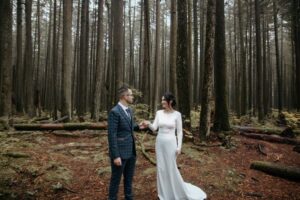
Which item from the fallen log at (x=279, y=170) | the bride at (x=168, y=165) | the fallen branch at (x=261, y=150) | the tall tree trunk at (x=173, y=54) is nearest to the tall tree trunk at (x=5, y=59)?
the tall tree trunk at (x=173, y=54)

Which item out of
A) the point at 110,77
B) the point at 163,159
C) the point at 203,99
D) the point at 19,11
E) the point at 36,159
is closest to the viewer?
the point at 163,159

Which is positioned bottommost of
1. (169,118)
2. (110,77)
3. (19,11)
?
(169,118)

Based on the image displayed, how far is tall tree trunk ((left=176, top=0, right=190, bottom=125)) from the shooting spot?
1045cm

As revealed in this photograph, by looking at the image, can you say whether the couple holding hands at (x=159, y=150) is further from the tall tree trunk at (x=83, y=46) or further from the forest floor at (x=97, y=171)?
the tall tree trunk at (x=83, y=46)

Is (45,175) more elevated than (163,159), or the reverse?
(163,159)

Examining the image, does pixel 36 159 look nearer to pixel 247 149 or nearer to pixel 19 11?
pixel 247 149

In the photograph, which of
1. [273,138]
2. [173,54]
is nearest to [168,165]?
[273,138]

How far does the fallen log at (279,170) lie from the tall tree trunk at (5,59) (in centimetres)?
860

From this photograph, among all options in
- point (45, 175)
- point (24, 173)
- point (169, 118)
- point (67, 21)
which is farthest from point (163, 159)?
point (67, 21)

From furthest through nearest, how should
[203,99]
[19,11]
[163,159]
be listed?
[19,11], [203,99], [163,159]

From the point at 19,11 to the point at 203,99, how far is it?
13.6 m

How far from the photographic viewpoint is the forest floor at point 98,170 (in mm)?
6660

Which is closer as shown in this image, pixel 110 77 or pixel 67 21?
pixel 67 21

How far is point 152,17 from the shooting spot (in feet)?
Result: 111
